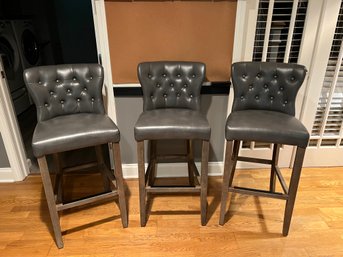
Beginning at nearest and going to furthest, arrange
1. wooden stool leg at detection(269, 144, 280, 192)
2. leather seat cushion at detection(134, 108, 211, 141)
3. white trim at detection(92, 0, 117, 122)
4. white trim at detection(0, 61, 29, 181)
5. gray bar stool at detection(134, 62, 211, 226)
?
leather seat cushion at detection(134, 108, 211, 141)
gray bar stool at detection(134, 62, 211, 226)
white trim at detection(92, 0, 117, 122)
wooden stool leg at detection(269, 144, 280, 192)
white trim at detection(0, 61, 29, 181)

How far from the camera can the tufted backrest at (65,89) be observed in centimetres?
167

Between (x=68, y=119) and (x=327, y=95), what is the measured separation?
204 cm

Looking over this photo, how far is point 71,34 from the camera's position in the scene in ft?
11.3

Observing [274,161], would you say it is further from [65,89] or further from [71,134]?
[65,89]

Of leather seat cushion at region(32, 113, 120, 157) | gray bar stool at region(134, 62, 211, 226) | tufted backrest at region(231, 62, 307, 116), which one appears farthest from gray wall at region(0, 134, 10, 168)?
tufted backrest at region(231, 62, 307, 116)

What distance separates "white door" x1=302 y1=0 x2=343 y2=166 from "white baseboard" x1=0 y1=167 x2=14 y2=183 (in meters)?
2.56

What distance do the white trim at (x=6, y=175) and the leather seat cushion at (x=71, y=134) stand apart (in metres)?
0.96

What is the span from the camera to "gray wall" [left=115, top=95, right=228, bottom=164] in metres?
2.09

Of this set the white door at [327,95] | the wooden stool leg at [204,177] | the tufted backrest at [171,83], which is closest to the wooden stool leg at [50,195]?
the tufted backrest at [171,83]

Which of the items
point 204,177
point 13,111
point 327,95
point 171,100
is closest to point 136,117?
point 171,100

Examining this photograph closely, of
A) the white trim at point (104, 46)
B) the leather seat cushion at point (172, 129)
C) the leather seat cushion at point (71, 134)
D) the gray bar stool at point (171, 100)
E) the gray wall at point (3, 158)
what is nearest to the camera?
the leather seat cushion at point (71, 134)

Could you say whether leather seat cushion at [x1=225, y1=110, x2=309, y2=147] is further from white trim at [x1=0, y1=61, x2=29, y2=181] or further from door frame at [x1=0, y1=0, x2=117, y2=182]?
white trim at [x1=0, y1=61, x2=29, y2=181]

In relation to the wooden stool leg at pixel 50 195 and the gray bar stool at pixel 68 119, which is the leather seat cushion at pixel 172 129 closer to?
the gray bar stool at pixel 68 119

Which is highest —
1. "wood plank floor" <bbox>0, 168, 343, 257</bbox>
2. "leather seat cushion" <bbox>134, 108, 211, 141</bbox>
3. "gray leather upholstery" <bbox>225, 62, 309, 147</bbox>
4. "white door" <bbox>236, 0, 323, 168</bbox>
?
"white door" <bbox>236, 0, 323, 168</bbox>
